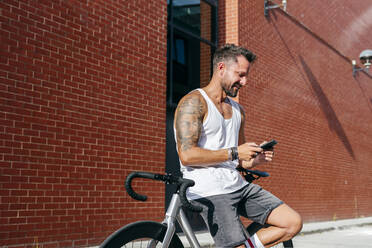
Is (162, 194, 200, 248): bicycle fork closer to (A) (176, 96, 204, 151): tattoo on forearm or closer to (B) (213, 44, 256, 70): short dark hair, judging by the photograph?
(A) (176, 96, 204, 151): tattoo on forearm

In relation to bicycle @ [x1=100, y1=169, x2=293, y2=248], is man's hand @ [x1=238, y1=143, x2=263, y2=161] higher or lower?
higher

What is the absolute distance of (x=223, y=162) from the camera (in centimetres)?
295

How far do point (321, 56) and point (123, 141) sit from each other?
9.87 metres

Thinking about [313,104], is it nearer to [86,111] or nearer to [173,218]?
[86,111]

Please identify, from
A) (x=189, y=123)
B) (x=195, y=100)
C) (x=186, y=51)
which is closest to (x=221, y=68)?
(x=195, y=100)

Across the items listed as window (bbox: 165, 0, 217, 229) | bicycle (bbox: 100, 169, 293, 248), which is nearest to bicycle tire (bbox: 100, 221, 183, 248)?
bicycle (bbox: 100, 169, 293, 248)

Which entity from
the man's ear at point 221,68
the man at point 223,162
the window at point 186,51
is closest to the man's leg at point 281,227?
the man at point 223,162

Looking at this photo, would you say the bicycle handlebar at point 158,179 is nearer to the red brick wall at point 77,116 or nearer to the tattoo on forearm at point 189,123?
the tattoo on forearm at point 189,123

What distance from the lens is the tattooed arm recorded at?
2.83 metres

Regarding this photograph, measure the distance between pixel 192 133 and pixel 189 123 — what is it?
0.22ft

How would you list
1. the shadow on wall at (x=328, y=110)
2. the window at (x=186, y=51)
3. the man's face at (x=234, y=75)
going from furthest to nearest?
the shadow on wall at (x=328, y=110) < the window at (x=186, y=51) < the man's face at (x=234, y=75)

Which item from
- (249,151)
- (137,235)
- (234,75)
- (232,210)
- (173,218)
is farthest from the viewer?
(234,75)

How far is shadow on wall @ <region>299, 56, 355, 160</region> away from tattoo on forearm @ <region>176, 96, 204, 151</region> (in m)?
11.3

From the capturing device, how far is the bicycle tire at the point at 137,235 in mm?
2309
